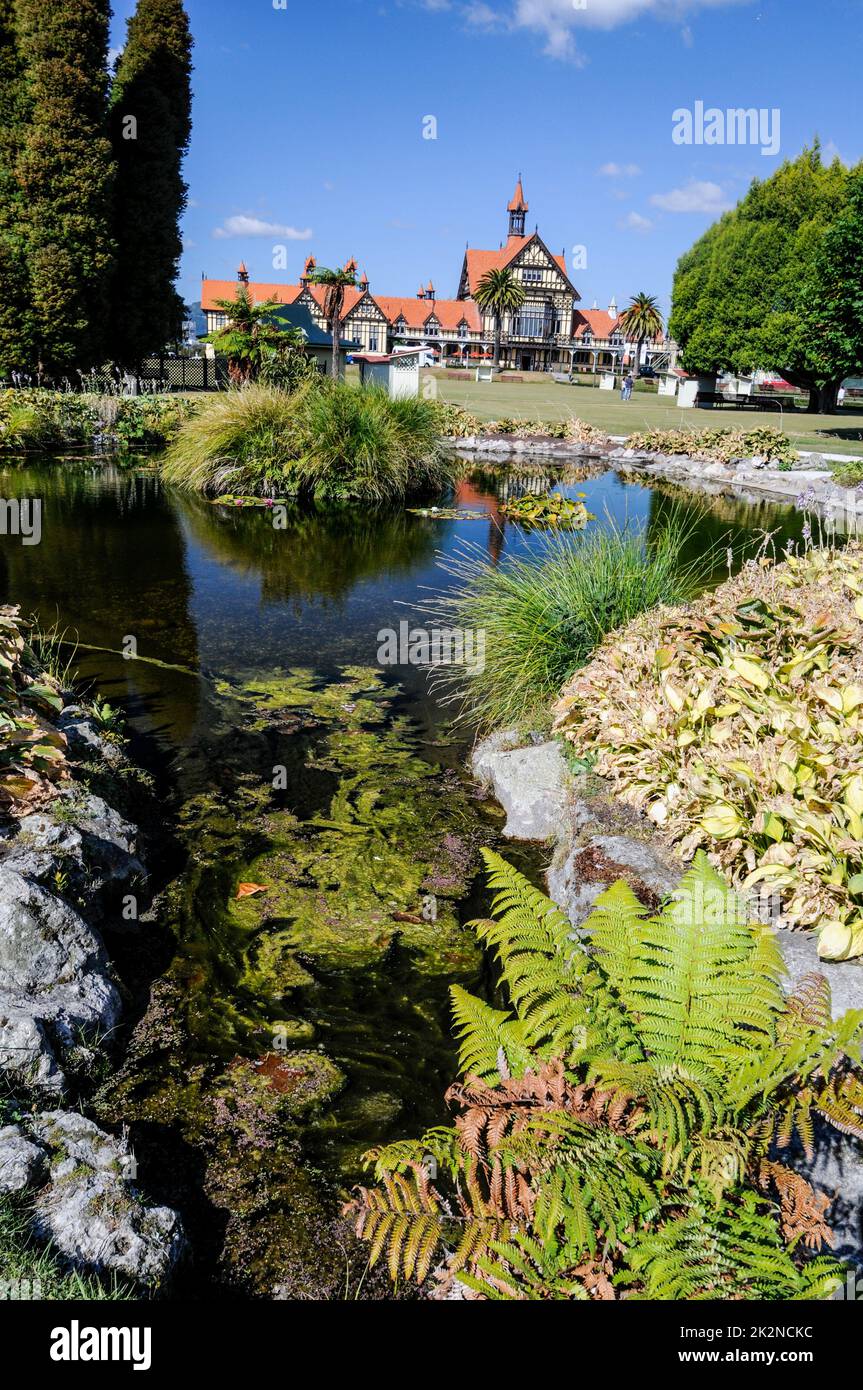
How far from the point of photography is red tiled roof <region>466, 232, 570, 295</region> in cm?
7850

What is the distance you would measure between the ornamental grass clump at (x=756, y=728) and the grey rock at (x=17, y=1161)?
247 centimetres

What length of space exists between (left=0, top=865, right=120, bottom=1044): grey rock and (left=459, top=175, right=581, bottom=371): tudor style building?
3093 inches

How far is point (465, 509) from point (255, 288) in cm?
6378

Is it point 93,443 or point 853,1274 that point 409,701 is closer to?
point 853,1274

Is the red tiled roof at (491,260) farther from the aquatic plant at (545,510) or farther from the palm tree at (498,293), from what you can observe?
the aquatic plant at (545,510)

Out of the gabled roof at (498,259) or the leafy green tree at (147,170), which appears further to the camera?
the gabled roof at (498,259)

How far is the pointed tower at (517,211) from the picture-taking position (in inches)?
3295

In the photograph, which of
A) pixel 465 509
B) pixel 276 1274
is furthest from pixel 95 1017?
pixel 465 509

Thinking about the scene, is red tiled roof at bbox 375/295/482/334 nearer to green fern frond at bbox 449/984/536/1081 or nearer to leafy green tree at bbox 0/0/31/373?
leafy green tree at bbox 0/0/31/373

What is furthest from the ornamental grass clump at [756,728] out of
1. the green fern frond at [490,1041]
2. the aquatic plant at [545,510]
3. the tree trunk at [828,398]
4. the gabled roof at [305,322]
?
the tree trunk at [828,398]

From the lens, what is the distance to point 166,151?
26781 millimetres

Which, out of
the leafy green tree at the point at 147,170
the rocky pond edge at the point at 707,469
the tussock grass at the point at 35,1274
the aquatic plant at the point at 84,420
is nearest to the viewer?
the tussock grass at the point at 35,1274

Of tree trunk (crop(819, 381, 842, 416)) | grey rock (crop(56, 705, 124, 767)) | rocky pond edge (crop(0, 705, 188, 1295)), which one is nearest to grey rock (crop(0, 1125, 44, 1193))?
rocky pond edge (crop(0, 705, 188, 1295))

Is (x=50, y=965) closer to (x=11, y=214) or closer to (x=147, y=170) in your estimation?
(x=11, y=214)
